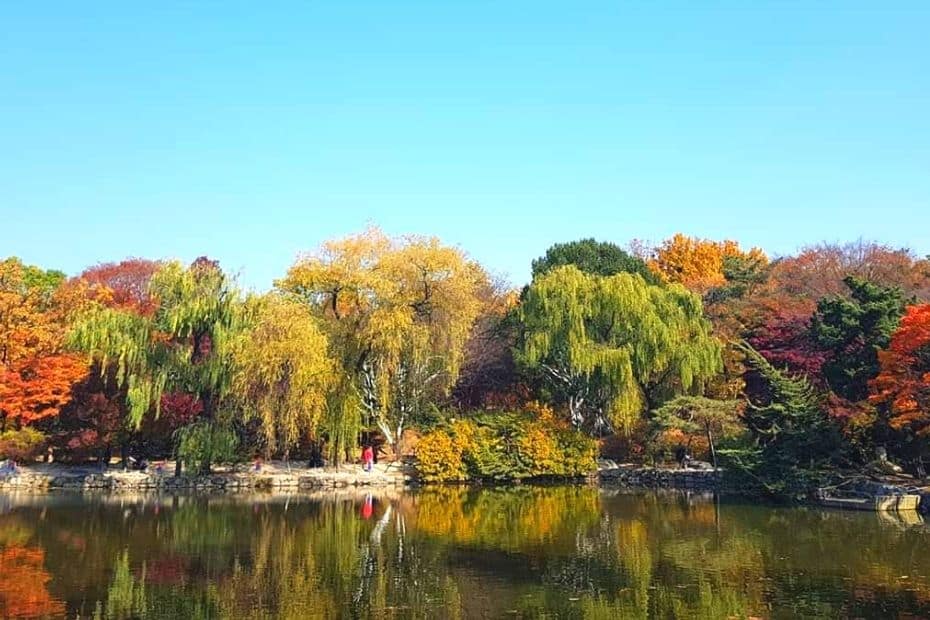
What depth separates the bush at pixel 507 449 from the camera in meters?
26.4

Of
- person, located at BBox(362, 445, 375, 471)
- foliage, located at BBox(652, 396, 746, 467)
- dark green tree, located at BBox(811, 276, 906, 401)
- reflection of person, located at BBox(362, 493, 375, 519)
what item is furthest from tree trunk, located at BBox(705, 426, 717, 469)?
person, located at BBox(362, 445, 375, 471)

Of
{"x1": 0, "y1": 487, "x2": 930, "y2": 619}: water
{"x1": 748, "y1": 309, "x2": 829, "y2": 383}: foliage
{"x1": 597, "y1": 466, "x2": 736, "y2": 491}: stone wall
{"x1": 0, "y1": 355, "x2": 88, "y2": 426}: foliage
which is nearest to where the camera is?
{"x1": 0, "y1": 487, "x2": 930, "y2": 619}: water

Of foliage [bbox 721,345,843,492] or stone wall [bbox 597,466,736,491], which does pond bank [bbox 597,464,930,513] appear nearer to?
stone wall [bbox 597,466,736,491]

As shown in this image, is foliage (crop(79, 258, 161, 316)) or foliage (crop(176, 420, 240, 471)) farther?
foliage (crop(79, 258, 161, 316))

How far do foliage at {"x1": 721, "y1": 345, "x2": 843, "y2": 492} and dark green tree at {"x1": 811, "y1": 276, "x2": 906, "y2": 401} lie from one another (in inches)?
40.2

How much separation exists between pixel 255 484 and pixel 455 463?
6286mm

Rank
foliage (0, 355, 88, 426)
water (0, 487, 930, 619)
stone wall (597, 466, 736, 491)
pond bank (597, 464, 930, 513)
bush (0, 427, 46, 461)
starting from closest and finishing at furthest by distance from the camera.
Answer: water (0, 487, 930, 619)
pond bank (597, 464, 930, 513)
foliage (0, 355, 88, 426)
bush (0, 427, 46, 461)
stone wall (597, 466, 736, 491)

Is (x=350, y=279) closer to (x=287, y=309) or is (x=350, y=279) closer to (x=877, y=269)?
(x=287, y=309)

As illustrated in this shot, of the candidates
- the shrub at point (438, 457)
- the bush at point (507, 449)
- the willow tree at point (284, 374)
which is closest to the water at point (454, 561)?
the willow tree at point (284, 374)

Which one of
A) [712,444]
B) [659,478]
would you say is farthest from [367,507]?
[712,444]

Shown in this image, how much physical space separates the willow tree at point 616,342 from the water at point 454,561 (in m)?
6.76

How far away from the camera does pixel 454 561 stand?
13.3 meters

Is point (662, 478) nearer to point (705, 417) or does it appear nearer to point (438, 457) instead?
point (705, 417)

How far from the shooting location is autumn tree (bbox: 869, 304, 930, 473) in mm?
19547
